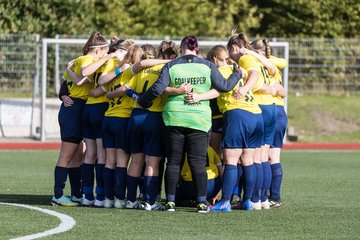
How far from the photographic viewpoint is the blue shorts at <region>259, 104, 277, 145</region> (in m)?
12.6

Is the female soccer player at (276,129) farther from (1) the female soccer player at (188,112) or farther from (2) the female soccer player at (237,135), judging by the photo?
(1) the female soccer player at (188,112)

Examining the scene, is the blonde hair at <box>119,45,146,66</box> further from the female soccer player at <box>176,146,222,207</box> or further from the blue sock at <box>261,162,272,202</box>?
the blue sock at <box>261,162,272,202</box>

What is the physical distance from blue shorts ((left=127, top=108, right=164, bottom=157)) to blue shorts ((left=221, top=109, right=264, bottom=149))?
2.41ft

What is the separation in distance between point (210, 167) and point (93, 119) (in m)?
1.55

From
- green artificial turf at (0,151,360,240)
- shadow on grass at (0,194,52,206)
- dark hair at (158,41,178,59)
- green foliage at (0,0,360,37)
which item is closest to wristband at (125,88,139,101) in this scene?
dark hair at (158,41,178,59)

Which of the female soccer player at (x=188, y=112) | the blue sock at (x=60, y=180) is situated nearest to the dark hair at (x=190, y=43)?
the female soccer player at (x=188, y=112)

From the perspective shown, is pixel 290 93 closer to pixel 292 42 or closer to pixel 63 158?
pixel 292 42

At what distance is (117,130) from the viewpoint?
12.2 metres

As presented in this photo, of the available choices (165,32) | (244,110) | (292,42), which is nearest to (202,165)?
(244,110)

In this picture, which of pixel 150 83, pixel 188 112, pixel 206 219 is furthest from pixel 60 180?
pixel 206 219

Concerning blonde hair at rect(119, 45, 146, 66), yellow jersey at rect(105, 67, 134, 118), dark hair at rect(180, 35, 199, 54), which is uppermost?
dark hair at rect(180, 35, 199, 54)

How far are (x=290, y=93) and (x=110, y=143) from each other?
17272mm

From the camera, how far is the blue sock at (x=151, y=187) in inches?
478

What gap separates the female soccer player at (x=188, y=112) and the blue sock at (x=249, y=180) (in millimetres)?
597
